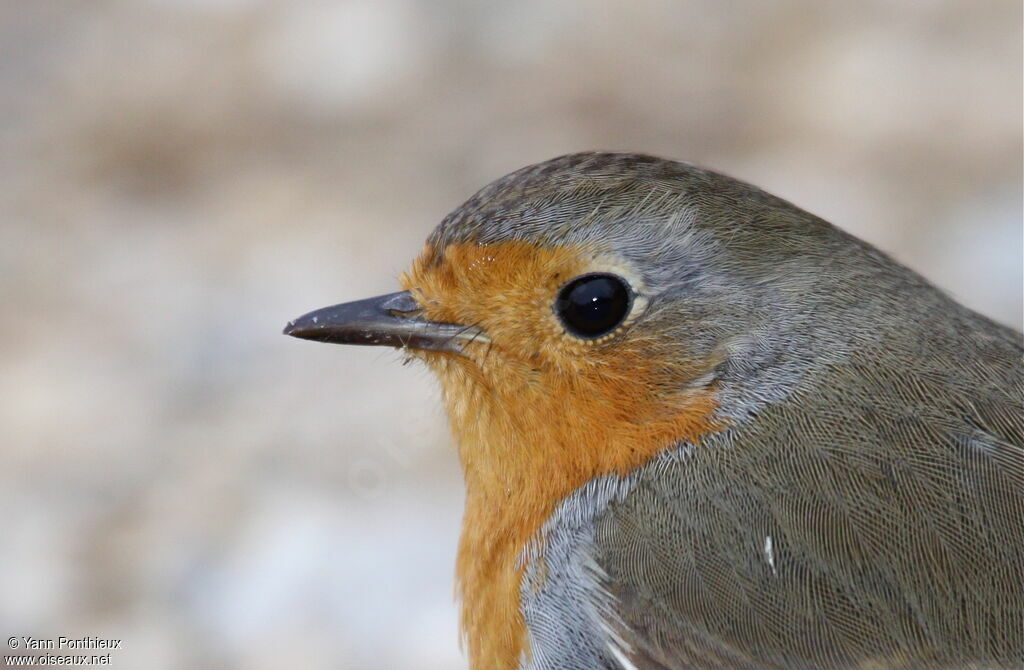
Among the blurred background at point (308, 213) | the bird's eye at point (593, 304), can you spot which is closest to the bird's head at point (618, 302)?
the bird's eye at point (593, 304)

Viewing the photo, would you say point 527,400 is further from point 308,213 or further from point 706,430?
point 308,213

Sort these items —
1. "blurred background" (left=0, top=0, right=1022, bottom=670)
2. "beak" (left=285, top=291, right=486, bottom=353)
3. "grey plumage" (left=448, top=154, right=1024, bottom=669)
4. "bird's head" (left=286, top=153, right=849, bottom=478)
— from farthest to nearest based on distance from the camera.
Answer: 1. "blurred background" (left=0, top=0, right=1022, bottom=670)
2. "beak" (left=285, top=291, right=486, bottom=353)
3. "bird's head" (left=286, top=153, right=849, bottom=478)
4. "grey plumage" (left=448, top=154, right=1024, bottom=669)

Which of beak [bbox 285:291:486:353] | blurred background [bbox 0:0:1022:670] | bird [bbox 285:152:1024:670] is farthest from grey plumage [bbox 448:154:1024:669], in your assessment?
blurred background [bbox 0:0:1022:670]

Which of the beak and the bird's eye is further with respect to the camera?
the beak

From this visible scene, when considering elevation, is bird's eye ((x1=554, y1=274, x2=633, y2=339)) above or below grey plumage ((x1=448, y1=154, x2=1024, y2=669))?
above

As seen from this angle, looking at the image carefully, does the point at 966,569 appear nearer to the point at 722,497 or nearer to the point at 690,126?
the point at 722,497

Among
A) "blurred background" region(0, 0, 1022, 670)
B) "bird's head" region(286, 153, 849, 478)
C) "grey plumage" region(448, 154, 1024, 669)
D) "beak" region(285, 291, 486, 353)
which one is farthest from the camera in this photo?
"blurred background" region(0, 0, 1022, 670)

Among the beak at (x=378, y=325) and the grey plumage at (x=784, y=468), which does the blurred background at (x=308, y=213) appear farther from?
the grey plumage at (x=784, y=468)

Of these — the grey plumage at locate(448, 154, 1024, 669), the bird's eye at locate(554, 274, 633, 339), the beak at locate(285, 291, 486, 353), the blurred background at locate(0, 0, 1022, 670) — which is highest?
the blurred background at locate(0, 0, 1022, 670)

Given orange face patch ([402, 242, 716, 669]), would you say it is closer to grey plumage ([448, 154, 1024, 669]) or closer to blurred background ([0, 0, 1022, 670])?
grey plumage ([448, 154, 1024, 669])
